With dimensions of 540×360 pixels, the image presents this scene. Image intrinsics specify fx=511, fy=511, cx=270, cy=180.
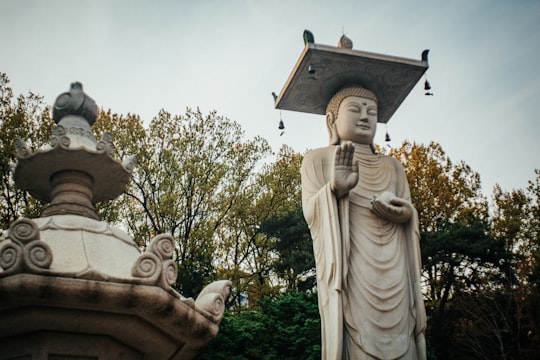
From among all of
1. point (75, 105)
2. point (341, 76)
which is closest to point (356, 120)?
point (341, 76)

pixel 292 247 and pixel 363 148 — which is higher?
pixel 292 247

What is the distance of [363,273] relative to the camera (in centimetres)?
589

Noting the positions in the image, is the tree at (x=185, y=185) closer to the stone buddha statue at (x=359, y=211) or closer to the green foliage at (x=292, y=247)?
the green foliage at (x=292, y=247)

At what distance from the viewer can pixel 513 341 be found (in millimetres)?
16156

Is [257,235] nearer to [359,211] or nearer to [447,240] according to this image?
[447,240]

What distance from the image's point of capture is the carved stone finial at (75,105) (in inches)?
196

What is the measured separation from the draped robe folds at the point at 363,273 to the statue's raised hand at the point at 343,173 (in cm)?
17

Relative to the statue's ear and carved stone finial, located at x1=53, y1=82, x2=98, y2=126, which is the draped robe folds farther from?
carved stone finial, located at x1=53, y1=82, x2=98, y2=126

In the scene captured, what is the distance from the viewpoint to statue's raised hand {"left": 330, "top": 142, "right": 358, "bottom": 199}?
19.5 ft

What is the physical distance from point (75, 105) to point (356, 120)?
362 centimetres

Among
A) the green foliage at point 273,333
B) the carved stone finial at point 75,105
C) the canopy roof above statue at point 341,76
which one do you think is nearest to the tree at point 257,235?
the green foliage at point 273,333

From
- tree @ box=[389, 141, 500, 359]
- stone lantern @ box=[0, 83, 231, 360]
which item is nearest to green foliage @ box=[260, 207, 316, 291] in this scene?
tree @ box=[389, 141, 500, 359]

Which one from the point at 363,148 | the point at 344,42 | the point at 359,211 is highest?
the point at 344,42

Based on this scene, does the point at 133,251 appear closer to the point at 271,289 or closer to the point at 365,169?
the point at 365,169
